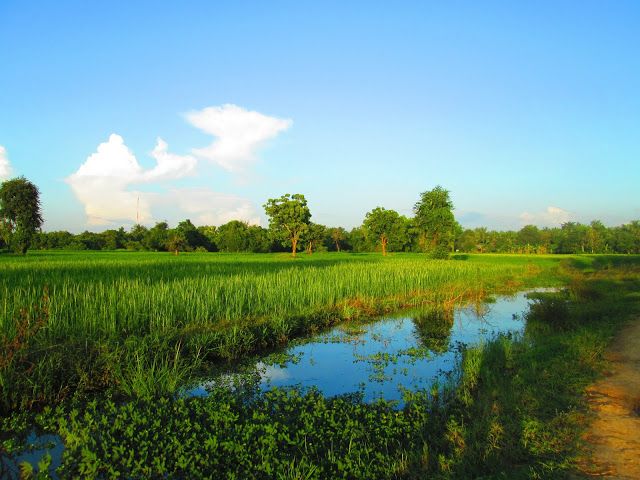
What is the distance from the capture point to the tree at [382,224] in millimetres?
54938

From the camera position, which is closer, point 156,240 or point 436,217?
point 436,217

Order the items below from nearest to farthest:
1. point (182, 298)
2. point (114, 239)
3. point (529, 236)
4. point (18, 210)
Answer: point (182, 298), point (18, 210), point (114, 239), point (529, 236)

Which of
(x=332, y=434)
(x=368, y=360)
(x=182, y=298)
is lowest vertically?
(x=368, y=360)

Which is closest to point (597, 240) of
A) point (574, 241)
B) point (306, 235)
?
point (574, 241)

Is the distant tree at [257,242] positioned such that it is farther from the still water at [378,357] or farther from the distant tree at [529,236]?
the distant tree at [529,236]

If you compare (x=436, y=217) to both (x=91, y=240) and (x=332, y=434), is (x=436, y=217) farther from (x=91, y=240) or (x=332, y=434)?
(x=91, y=240)

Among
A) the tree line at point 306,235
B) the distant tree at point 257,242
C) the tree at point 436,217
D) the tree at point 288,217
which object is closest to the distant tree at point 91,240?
the tree line at point 306,235

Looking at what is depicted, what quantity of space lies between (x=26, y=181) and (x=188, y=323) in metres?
46.4

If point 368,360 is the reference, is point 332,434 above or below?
above

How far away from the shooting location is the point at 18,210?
4278 centimetres

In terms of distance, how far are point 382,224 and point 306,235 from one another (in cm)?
→ 1212

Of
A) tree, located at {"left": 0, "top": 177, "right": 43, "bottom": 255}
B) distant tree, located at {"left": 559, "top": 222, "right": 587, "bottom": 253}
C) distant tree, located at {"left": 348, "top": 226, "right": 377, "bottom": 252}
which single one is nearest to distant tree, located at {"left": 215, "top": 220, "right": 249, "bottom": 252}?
distant tree, located at {"left": 348, "top": 226, "right": 377, "bottom": 252}

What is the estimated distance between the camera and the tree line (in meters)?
43.1

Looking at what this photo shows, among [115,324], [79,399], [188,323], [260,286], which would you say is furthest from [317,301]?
[79,399]
